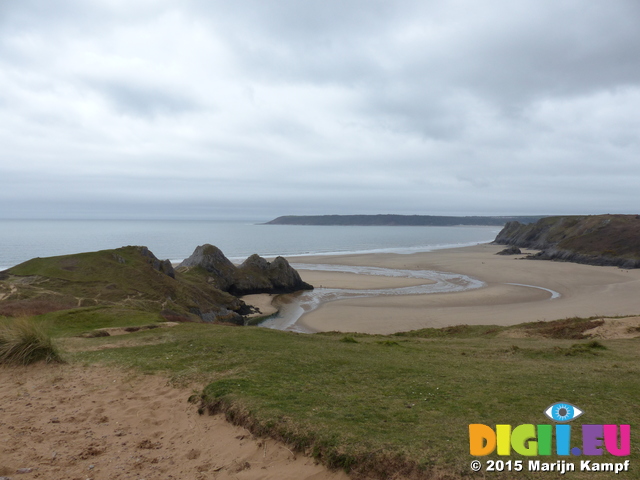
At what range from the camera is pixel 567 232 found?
106250 millimetres

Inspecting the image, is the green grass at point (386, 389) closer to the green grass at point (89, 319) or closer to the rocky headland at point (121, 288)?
the green grass at point (89, 319)

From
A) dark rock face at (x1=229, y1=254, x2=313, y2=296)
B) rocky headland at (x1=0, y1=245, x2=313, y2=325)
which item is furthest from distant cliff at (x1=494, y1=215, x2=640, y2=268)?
rocky headland at (x1=0, y1=245, x2=313, y2=325)

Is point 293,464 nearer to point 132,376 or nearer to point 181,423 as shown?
point 181,423

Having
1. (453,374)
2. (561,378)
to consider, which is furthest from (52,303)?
(561,378)

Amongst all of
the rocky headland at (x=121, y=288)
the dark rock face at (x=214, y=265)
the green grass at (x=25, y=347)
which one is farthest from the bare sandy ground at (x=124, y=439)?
the dark rock face at (x=214, y=265)

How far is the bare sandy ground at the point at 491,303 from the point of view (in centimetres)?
3200

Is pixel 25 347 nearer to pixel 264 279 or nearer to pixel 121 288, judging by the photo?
pixel 121 288

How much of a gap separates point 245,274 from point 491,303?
2775 centimetres

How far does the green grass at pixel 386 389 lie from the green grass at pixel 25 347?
3.23ft

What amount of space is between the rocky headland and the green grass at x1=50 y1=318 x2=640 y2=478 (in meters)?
13.1

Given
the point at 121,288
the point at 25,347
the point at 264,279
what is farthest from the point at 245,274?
the point at 25,347

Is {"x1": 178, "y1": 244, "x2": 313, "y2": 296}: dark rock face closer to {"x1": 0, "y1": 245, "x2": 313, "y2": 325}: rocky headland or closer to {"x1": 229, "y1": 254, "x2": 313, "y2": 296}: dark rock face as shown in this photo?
{"x1": 229, "y1": 254, "x2": 313, "y2": 296}: dark rock face

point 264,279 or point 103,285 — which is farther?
point 264,279

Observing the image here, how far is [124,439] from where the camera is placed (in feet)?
22.8
